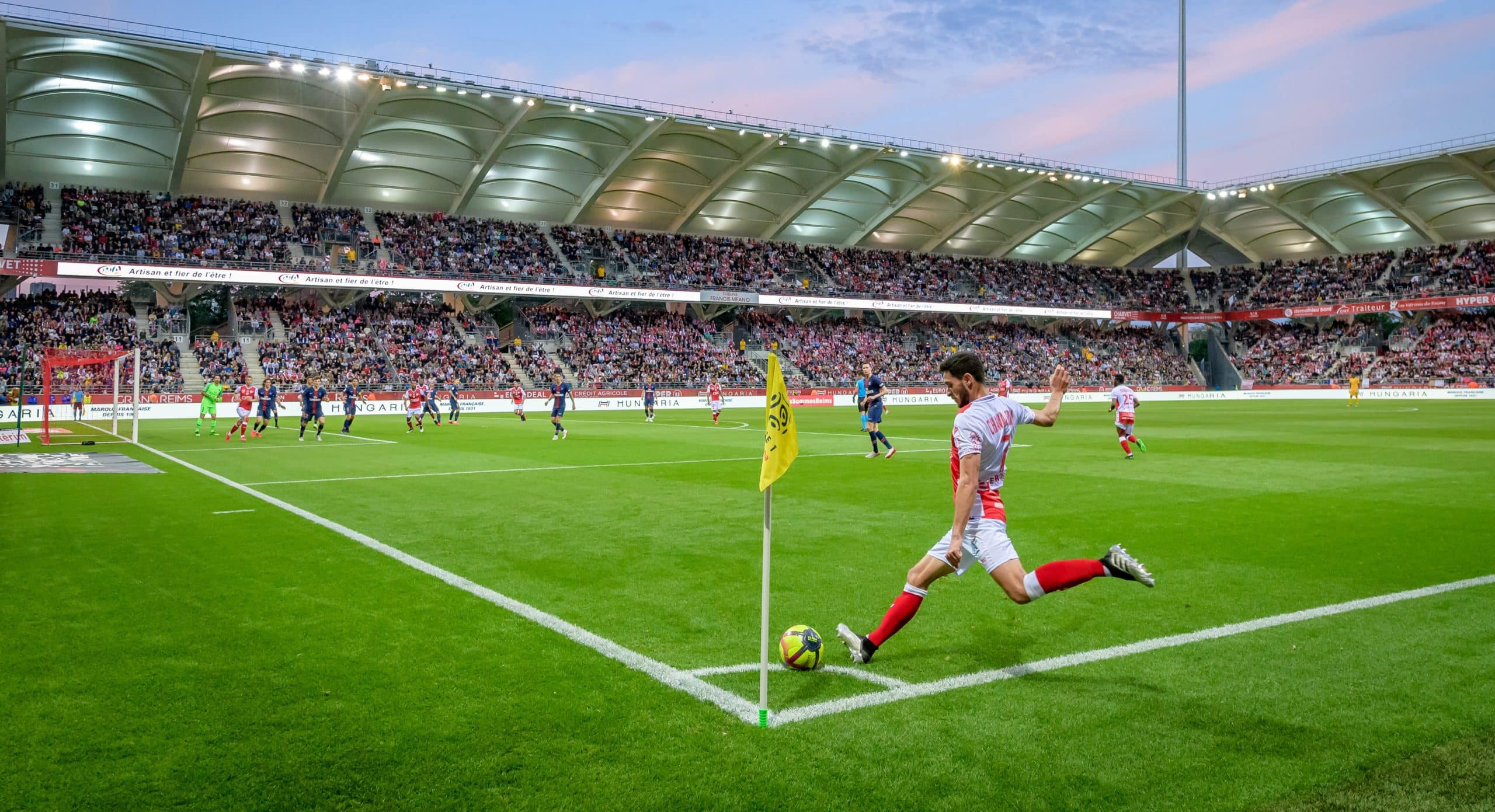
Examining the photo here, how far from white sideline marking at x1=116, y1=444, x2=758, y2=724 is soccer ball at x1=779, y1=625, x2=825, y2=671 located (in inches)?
22.4

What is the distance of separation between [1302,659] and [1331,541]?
4.84 m

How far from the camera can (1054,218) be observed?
69.6 metres

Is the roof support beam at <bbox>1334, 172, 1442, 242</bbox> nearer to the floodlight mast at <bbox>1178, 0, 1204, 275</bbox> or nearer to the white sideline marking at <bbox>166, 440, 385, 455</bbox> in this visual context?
the floodlight mast at <bbox>1178, 0, 1204, 275</bbox>

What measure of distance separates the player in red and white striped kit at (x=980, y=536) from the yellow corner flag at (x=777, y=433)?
114 centimetres

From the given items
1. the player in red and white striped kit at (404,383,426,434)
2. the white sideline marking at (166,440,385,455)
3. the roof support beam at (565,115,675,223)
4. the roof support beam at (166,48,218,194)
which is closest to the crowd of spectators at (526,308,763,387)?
the roof support beam at (565,115,675,223)

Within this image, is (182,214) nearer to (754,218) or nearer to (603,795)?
(754,218)

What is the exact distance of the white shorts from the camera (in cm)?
568

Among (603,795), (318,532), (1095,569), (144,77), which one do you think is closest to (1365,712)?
(1095,569)

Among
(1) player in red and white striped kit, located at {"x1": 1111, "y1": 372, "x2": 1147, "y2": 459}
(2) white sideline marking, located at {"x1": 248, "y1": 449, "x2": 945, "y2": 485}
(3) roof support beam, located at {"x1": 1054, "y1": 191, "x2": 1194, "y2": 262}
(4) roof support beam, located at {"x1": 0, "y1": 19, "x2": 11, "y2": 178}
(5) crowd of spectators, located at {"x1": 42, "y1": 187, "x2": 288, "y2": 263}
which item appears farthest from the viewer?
(3) roof support beam, located at {"x1": 1054, "y1": 191, "x2": 1194, "y2": 262}

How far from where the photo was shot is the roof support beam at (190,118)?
3878 centimetres

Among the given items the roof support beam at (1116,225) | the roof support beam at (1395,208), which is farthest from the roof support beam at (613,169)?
the roof support beam at (1395,208)

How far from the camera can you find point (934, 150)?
57.5 metres

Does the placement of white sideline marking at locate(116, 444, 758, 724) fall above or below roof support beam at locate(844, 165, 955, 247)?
below

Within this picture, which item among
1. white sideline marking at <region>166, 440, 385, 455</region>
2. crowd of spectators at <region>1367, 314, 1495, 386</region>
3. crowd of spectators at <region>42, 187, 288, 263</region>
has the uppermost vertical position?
crowd of spectators at <region>42, 187, 288, 263</region>
